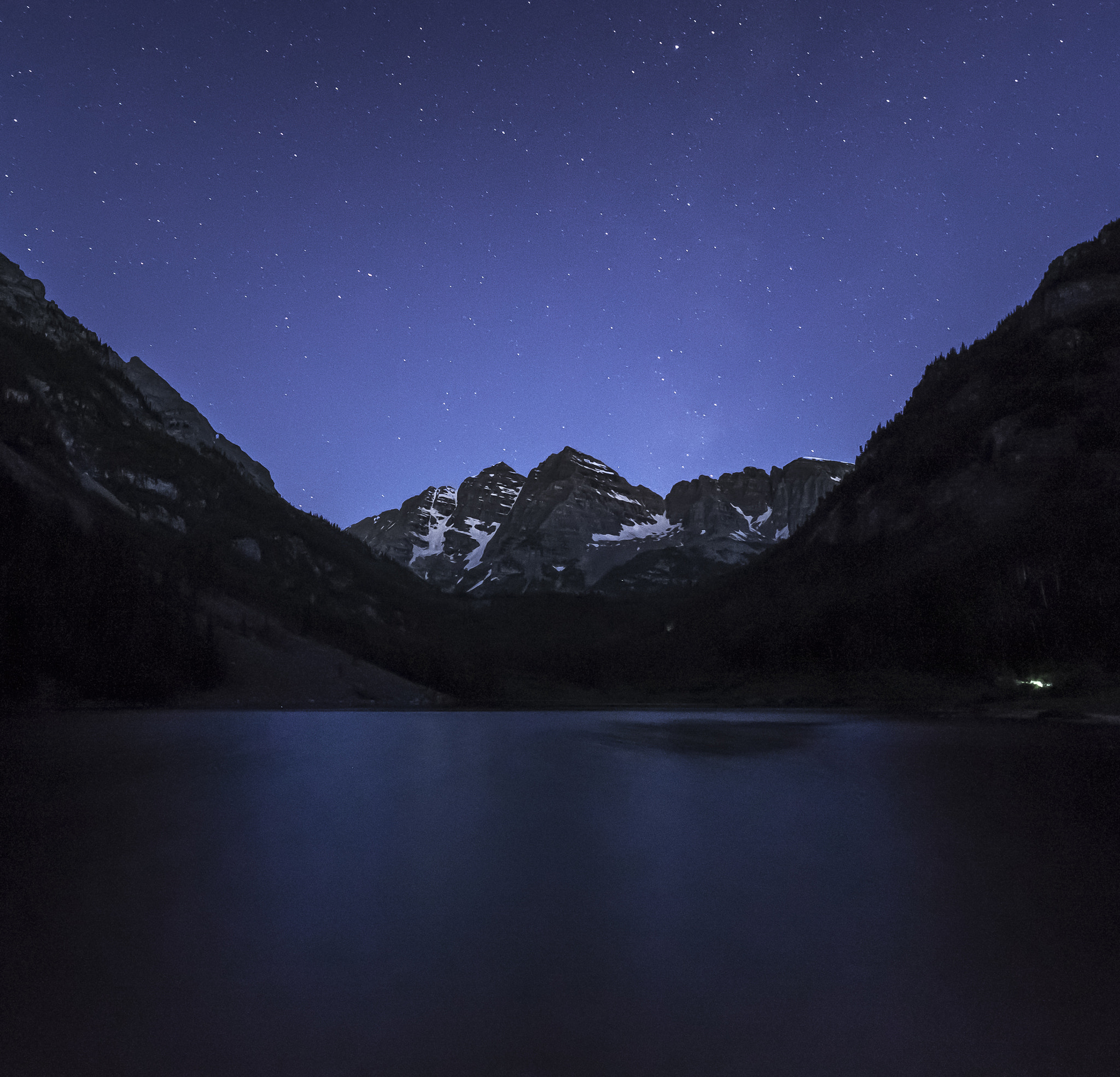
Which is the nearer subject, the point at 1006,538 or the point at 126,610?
the point at 126,610

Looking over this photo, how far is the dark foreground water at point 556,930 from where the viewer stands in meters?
7.60

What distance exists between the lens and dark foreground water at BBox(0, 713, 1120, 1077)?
760cm

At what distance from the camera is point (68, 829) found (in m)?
18.9

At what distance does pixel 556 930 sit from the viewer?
39.2ft

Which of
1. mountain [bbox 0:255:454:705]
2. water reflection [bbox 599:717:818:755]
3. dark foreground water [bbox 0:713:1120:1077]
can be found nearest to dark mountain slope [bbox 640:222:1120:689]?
water reflection [bbox 599:717:818:755]

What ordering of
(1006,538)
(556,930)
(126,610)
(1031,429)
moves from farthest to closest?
(1031,429) → (1006,538) → (126,610) → (556,930)

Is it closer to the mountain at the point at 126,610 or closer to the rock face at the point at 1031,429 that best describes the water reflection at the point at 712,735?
the mountain at the point at 126,610

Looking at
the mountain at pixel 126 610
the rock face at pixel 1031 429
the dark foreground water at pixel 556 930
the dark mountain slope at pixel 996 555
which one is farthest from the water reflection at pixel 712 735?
the rock face at pixel 1031 429

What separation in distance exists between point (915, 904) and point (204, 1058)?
12346mm

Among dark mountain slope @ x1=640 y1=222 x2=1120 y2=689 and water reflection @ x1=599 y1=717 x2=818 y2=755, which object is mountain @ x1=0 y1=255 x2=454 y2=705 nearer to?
water reflection @ x1=599 y1=717 x2=818 y2=755

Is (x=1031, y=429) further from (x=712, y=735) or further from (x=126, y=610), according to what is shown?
(x=126, y=610)

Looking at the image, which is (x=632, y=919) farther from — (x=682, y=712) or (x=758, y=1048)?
(x=682, y=712)

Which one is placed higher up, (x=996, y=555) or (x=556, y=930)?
(x=996, y=555)

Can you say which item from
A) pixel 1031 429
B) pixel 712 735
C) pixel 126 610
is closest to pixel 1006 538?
pixel 1031 429
